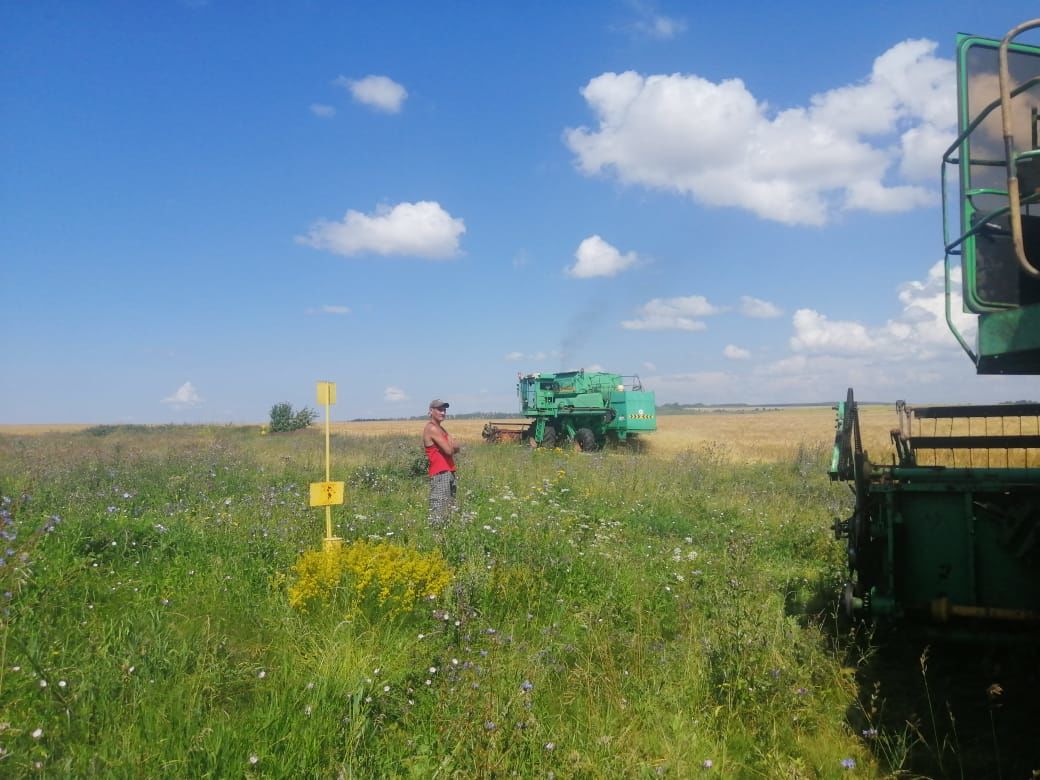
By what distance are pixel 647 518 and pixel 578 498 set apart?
1.20 metres

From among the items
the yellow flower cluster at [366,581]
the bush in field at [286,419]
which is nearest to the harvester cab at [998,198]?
the yellow flower cluster at [366,581]

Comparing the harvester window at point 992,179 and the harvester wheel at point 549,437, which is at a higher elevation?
the harvester window at point 992,179

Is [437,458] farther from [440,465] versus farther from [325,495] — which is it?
[325,495]

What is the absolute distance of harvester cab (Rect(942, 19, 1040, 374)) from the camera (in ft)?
9.21

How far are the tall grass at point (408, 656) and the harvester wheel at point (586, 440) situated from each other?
1513cm

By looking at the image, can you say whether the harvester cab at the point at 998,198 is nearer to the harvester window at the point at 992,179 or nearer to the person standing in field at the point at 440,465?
the harvester window at the point at 992,179

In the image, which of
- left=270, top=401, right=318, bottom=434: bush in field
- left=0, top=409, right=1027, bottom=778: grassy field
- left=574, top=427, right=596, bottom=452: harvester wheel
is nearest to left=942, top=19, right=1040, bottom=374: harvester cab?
left=0, top=409, right=1027, bottom=778: grassy field

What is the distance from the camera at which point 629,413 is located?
2289 cm

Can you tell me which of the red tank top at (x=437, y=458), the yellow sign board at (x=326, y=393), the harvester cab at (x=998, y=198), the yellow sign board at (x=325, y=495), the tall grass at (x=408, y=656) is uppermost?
the harvester cab at (x=998, y=198)

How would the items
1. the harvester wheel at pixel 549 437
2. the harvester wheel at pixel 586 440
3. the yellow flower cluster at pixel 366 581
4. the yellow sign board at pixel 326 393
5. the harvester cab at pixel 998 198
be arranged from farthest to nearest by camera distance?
1. the harvester wheel at pixel 549 437
2. the harvester wheel at pixel 586 440
3. the yellow sign board at pixel 326 393
4. the yellow flower cluster at pixel 366 581
5. the harvester cab at pixel 998 198

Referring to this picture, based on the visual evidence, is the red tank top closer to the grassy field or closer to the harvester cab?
the grassy field

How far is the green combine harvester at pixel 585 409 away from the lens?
2286cm

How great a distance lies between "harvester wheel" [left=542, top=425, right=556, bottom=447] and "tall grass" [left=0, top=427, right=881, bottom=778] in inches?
651

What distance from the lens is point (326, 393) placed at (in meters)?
6.55
